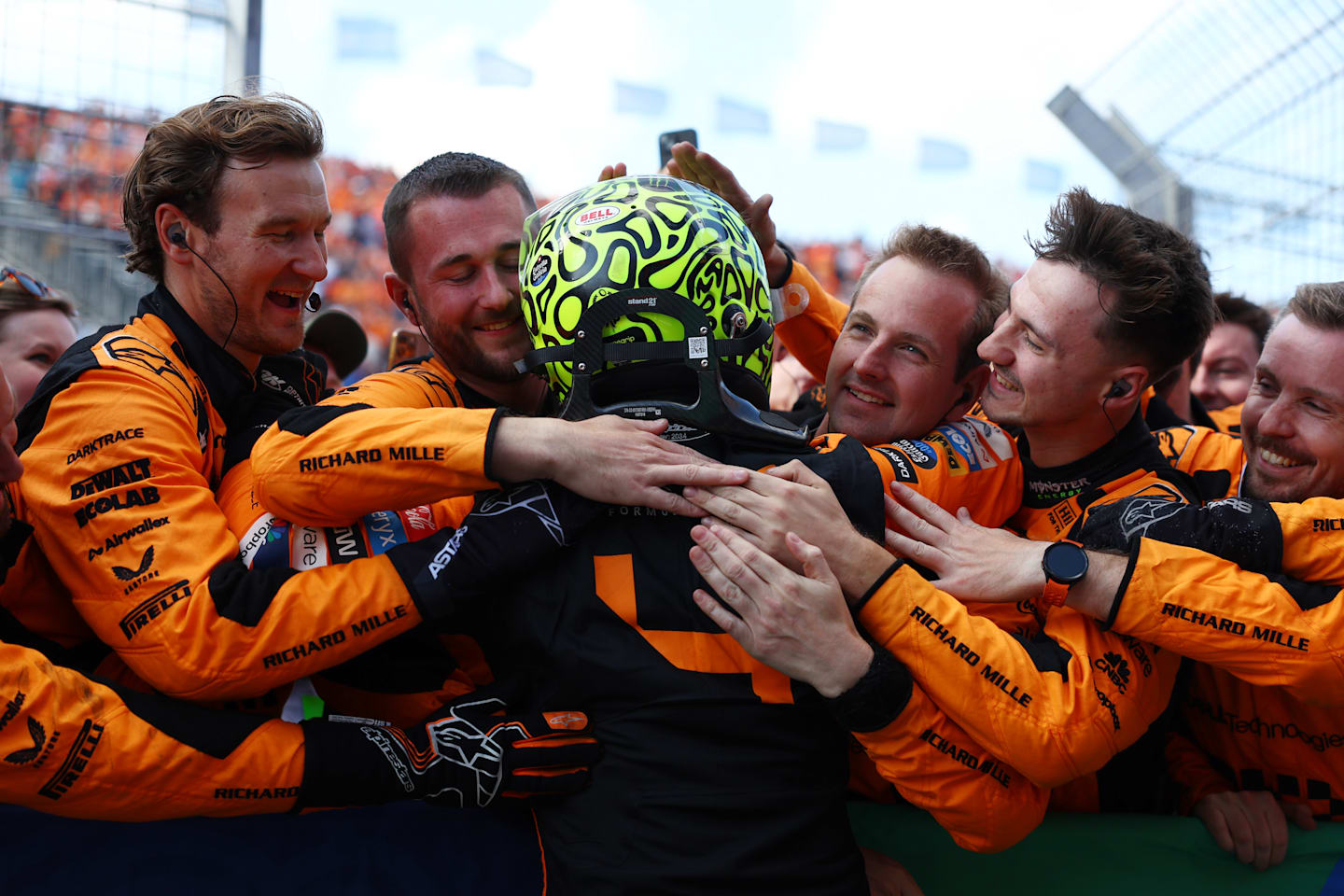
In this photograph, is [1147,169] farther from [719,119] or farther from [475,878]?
[475,878]

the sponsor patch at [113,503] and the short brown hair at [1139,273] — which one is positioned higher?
the short brown hair at [1139,273]

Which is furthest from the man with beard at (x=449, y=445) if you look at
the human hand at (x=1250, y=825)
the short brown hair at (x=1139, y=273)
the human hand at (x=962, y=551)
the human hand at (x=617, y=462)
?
the human hand at (x=1250, y=825)

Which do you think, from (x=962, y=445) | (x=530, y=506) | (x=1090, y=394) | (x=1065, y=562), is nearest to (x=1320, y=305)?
(x=1090, y=394)

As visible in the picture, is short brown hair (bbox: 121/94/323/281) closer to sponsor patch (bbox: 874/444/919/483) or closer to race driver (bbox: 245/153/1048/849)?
race driver (bbox: 245/153/1048/849)

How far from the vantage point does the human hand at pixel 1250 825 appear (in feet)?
8.84

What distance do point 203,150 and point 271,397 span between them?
0.77 meters

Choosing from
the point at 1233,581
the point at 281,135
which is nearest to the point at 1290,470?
the point at 1233,581

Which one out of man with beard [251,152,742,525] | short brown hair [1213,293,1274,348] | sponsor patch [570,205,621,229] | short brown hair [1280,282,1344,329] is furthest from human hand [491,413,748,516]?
short brown hair [1213,293,1274,348]

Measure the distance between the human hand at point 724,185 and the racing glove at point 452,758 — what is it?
1805mm

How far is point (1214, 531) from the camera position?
249 centimetres

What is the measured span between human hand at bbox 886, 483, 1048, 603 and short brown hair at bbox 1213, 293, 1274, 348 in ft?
13.0

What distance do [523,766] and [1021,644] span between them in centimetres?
121

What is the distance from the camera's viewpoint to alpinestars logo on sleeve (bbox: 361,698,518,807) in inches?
93.8

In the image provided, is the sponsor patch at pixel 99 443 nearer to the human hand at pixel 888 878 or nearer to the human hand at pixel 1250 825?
the human hand at pixel 888 878
